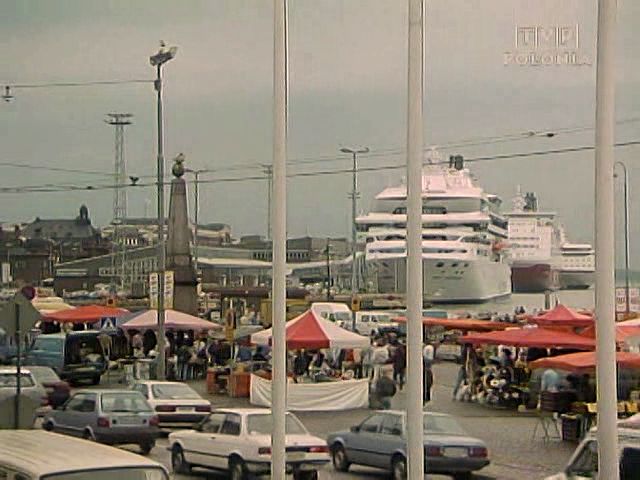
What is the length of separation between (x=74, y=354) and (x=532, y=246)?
4.20 meters

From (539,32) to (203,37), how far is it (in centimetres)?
285

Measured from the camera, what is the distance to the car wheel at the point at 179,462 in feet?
33.7

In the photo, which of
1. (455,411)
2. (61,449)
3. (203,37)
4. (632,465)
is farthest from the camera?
(203,37)

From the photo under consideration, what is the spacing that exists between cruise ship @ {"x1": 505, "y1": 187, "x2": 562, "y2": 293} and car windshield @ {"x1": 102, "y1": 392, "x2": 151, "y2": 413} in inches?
131

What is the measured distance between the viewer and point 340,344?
1065cm

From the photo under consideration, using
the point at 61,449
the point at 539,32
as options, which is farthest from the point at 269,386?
the point at 539,32

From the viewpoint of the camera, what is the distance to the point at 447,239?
1097 cm

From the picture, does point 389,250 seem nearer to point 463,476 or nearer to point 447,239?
point 447,239

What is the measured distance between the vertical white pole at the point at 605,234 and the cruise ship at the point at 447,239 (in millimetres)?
2270

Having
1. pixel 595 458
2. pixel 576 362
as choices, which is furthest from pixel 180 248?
pixel 595 458

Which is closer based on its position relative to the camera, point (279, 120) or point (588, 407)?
point (279, 120)

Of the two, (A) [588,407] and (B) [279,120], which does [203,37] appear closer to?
(B) [279,120]

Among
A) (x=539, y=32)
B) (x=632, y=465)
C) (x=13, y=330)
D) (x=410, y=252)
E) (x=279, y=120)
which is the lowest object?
(x=632, y=465)

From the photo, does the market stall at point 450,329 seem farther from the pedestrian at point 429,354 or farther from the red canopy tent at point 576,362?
the red canopy tent at point 576,362
